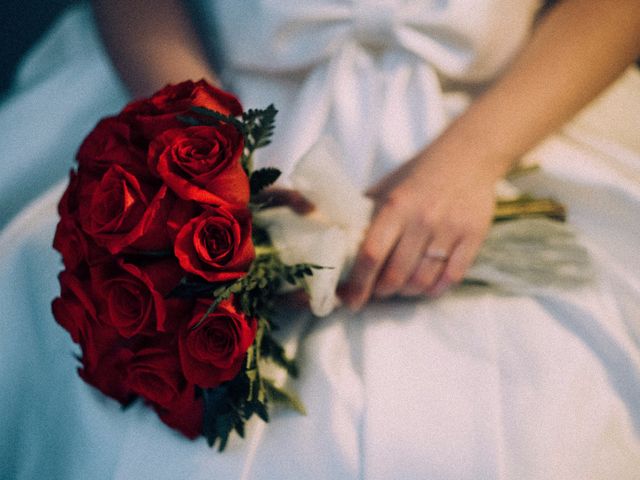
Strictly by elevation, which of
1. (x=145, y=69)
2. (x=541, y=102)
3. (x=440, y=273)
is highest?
(x=145, y=69)

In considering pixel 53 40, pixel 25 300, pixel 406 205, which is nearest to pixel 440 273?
pixel 406 205

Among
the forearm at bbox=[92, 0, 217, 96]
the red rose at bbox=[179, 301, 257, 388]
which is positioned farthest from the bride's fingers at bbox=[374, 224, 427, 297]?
the forearm at bbox=[92, 0, 217, 96]

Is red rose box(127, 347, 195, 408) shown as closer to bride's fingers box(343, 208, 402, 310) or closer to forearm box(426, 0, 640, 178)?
bride's fingers box(343, 208, 402, 310)

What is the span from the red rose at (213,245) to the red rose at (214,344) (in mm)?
44

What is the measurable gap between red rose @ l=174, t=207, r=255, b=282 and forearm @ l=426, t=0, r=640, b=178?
16.8 inches

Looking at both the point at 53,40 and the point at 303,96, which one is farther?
the point at 53,40

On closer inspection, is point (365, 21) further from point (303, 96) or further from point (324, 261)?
point (324, 261)

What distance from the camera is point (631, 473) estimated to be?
563 millimetres

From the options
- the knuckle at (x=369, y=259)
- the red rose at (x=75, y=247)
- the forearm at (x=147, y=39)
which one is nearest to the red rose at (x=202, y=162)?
the red rose at (x=75, y=247)

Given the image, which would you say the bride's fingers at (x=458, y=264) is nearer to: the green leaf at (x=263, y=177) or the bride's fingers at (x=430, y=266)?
the bride's fingers at (x=430, y=266)

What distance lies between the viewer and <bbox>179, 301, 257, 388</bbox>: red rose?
0.49 meters

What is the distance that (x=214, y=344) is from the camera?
1.63 feet

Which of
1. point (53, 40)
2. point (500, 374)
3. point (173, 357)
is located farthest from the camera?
point (53, 40)

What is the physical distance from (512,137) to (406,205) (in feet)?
0.78
